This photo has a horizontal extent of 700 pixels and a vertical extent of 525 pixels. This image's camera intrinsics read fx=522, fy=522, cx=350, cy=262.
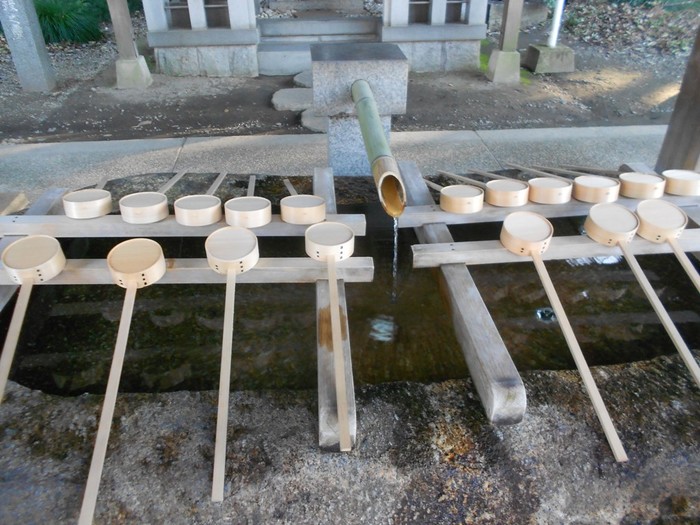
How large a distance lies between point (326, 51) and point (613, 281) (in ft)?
6.82

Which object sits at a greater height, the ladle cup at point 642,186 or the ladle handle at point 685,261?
the ladle cup at point 642,186

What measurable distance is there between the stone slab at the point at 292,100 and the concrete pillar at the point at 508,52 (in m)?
2.76

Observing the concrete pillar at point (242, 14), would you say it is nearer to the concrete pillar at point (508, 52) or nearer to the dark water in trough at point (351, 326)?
the concrete pillar at point (508, 52)

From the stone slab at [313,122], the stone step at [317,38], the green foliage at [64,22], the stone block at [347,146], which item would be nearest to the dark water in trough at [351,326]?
the stone block at [347,146]

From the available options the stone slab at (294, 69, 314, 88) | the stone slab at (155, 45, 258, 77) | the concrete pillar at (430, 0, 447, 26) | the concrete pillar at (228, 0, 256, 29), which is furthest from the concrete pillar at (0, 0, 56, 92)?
the concrete pillar at (430, 0, 447, 26)

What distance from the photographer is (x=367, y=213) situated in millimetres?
3131

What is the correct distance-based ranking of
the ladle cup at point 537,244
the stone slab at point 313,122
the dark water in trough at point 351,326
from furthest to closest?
1. the stone slab at point 313,122
2. the dark water in trough at point 351,326
3. the ladle cup at point 537,244

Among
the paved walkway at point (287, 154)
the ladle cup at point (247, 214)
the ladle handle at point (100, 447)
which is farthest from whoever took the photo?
the paved walkway at point (287, 154)

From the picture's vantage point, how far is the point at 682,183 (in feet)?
8.38

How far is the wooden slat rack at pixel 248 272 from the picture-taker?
1623mm

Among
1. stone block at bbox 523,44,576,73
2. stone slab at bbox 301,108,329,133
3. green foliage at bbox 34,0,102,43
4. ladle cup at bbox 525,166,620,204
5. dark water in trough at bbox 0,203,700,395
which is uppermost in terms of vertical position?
ladle cup at bbox 525,166,620,204

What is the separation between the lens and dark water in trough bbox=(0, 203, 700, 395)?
2109 millimetres

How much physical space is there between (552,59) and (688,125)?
17.2ft

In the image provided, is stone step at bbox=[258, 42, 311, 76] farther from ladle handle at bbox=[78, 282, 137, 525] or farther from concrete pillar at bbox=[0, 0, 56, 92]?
ladle handle at bbox=[78, 282, 137, 525]
